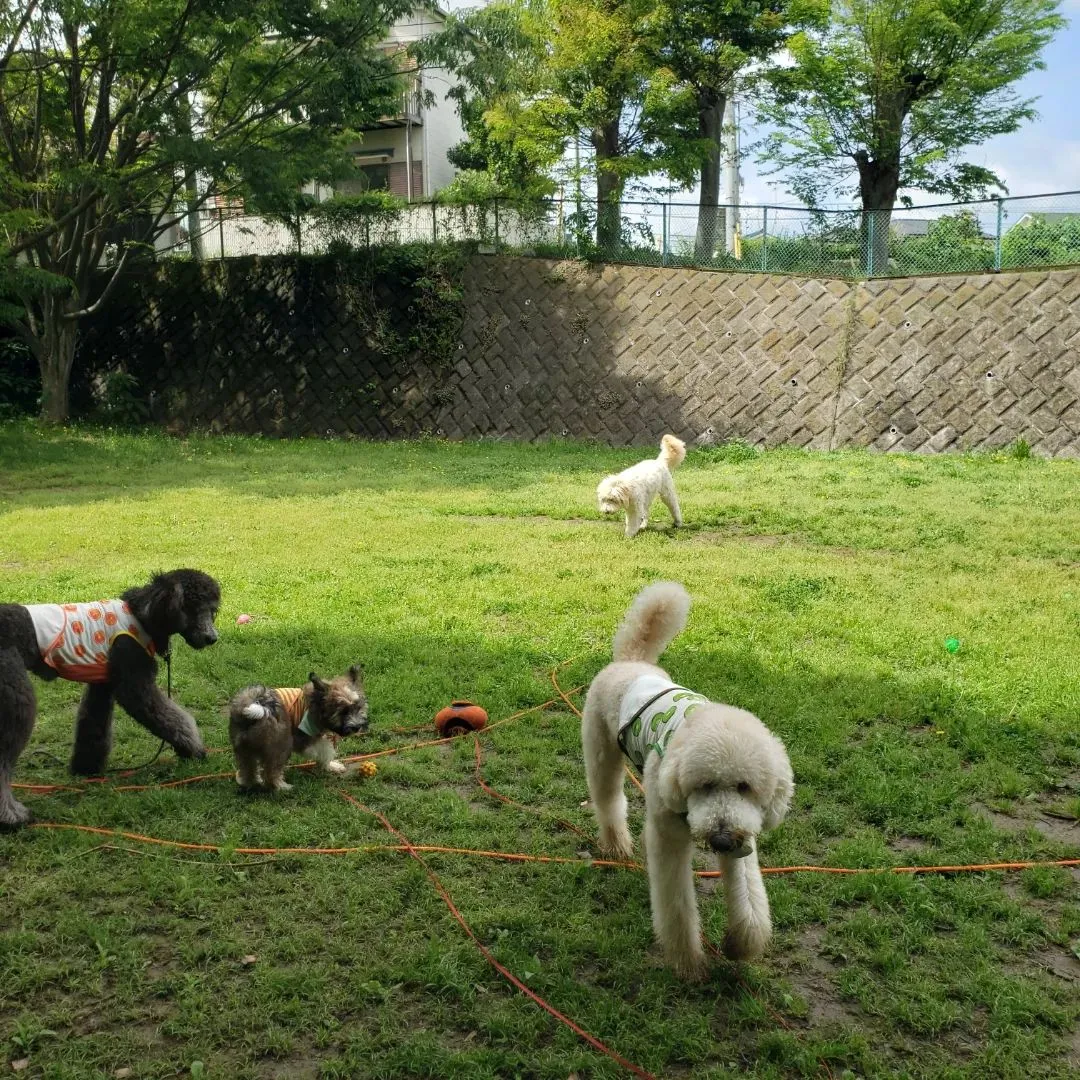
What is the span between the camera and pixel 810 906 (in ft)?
10.9

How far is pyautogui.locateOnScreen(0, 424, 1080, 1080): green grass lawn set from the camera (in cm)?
271

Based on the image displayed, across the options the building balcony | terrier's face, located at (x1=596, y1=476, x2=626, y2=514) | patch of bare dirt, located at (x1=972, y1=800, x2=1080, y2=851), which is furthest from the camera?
the building balcony

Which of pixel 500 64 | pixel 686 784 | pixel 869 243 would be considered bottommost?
pixel 686 784

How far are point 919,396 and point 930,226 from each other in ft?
10.2

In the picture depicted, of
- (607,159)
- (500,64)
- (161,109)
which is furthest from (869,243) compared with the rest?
(161,109)

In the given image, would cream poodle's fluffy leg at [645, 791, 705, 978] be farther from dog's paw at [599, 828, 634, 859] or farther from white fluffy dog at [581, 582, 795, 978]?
dog's paw at [599, 828, 634, 859]

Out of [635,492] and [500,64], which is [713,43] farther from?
[635,492]

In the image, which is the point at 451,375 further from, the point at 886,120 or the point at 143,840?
the point at 143,840

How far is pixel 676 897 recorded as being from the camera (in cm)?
296

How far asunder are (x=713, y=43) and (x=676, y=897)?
21113 millimetres

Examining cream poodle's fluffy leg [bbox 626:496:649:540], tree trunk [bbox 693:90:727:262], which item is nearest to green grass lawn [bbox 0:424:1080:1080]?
cream poodle's fluffy leg [bbox 626:496:649:540]

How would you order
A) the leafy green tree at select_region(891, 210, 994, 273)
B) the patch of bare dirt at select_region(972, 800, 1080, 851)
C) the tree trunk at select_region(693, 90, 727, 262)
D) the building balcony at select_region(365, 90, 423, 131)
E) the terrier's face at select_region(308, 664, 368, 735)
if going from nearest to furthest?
the patch of bare dirt at select_region(972, 800, 1080, 851) → the terrier's face at select_region(308, 664, 368, 735) → the leafy green tree at select_region(891, 210, 994, 273) → the tree trunk at select_region(693, 90, 727, 262) → the building balcony at select_region(365, 90, 423, 131)

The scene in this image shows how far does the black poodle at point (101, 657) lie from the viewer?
3.90 metres

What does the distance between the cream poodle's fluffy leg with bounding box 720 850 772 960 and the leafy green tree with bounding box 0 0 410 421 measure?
14.4 meters
